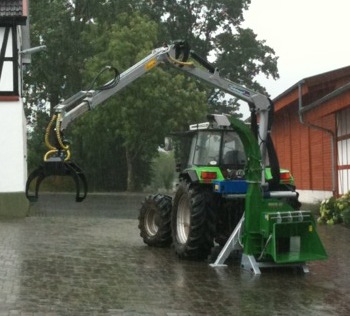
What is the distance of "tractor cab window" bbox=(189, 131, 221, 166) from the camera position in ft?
40.2

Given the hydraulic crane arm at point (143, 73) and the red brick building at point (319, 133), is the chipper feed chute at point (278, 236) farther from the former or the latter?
the red brick building at point (319, 133)

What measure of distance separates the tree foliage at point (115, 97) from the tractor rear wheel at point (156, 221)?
29172 millimetres

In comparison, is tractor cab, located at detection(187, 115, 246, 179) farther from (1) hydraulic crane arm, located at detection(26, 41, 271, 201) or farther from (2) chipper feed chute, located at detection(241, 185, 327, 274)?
(2) chipper feed chute, located at detection(241, 185, 327, 274)

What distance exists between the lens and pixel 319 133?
77.3 feet

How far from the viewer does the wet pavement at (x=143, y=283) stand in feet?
25.9

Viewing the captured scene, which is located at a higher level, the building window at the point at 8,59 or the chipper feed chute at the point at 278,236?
the building window at the point at 8,59

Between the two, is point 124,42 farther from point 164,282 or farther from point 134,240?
point 164,282

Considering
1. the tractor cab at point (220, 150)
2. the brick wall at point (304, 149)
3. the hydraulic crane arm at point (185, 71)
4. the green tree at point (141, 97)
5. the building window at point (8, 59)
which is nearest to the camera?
the hydraulic crane arm at point (185, 71)

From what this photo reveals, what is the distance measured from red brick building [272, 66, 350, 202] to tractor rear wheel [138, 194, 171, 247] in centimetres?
567

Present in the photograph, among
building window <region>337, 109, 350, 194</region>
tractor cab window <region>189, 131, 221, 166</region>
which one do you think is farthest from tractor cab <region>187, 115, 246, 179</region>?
building window <region>337, 109, 350, 194</region>

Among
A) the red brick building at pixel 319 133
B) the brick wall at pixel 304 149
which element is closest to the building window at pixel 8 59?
the red brick building at pixel 319 133

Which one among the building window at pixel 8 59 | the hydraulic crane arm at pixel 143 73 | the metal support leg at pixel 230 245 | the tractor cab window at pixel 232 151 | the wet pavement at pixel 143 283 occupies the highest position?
the building window at pixel 8 59

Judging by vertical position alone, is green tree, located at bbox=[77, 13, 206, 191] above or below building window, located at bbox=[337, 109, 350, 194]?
above

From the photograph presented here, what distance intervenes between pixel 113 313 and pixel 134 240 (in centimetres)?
735
